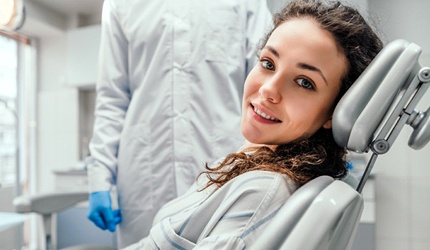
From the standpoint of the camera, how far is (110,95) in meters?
1.07

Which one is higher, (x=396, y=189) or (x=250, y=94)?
(x=250, y=94)

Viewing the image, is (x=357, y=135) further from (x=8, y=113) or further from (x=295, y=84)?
(x=8, y=113)

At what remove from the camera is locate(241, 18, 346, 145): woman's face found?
1.79 feet

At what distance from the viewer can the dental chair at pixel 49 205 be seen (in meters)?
0.82

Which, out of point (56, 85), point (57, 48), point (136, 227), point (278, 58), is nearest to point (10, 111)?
point (136, 227)

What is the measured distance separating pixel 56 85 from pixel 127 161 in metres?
1.67

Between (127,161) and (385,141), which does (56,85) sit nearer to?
(127,161)

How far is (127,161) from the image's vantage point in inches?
40.1

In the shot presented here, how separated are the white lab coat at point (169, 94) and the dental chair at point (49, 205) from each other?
0.19ft

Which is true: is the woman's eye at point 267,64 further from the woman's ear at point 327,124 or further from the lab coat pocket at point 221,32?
the lab coat pocket at point 221,32

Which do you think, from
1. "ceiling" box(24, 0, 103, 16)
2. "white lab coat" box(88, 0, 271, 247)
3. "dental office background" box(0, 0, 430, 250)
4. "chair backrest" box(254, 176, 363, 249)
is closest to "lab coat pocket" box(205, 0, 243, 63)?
"white lab coat" box(88, 0, 271, 247)

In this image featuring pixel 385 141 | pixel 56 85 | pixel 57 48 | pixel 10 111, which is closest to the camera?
pixel 385 141

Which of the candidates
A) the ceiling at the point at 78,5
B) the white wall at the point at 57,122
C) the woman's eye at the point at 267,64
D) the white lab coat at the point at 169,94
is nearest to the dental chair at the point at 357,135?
the woman's eye at the point at 267,64

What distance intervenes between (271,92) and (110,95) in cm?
65
